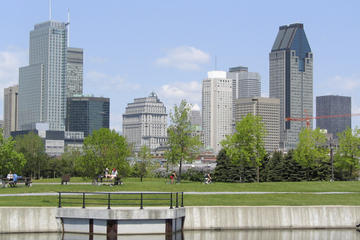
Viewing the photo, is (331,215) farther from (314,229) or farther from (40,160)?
(40,160)

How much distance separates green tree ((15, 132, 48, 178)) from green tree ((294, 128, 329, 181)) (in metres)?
51.3

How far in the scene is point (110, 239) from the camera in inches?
1464

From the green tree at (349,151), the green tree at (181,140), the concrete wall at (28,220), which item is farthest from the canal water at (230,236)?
the green tree at (349,151)

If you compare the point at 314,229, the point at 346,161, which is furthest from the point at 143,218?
the point at 346,161

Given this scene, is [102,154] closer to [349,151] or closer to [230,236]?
[230,236]

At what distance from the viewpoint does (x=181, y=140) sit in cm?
7806

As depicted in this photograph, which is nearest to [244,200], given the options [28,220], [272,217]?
[272,217]

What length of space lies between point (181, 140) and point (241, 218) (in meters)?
38.4

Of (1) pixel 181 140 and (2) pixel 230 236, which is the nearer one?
(2) pixel 230 236

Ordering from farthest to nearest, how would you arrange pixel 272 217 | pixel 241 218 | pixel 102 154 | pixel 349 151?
pixel 349 151 → pixel 102 154 → pixel 272 217 → pixel 241 218

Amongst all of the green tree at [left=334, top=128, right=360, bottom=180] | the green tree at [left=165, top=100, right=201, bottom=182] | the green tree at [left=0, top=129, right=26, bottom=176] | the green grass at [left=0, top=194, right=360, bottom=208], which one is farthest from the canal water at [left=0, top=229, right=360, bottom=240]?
the green tree at [left=334, top=128, right=360, bottom=180]

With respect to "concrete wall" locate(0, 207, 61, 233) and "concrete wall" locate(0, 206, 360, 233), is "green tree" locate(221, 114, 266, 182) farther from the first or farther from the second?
"concrete wall" locate(0, 207, 61, 233)

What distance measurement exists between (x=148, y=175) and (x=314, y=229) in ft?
242

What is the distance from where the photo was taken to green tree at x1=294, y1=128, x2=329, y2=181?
93.4 metres
